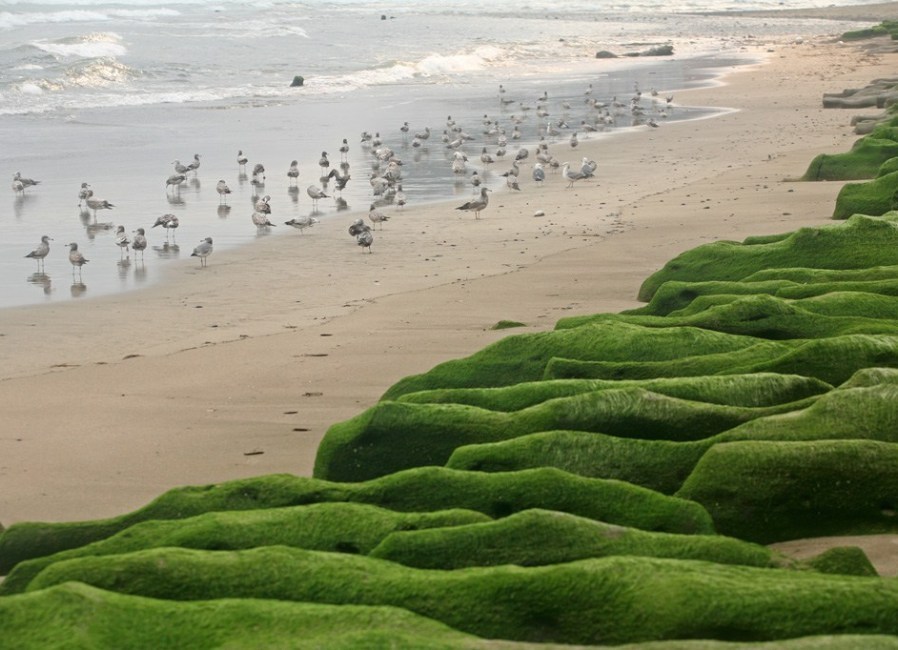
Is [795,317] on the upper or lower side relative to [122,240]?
upper

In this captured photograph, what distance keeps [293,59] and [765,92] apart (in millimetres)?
25305

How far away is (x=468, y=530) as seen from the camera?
5.19m

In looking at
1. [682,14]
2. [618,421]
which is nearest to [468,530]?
[618,421]

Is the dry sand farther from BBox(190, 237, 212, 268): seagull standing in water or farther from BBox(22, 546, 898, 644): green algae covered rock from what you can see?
BBox(22, 546, 898, 644): green algae covered rock

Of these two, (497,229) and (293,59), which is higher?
(293,59)

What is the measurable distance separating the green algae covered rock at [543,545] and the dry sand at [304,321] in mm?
3254

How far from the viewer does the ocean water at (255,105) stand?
21281 millimetres

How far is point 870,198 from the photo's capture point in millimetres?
15367

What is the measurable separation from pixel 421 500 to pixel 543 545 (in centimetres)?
106

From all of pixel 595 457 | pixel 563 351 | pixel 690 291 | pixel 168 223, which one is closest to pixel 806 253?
pixel 690 291

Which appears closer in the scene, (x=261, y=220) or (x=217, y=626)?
(x=217, y=626)

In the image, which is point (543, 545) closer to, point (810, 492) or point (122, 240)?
point (810, 492)

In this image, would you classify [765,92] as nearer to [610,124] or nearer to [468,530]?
[610,124]

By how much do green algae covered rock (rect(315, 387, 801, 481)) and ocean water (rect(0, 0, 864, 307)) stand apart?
9.46 metres
